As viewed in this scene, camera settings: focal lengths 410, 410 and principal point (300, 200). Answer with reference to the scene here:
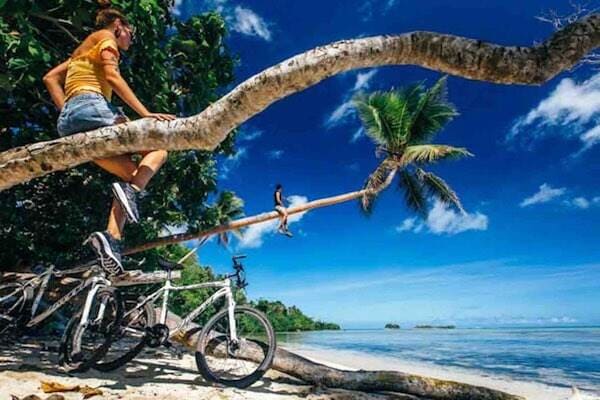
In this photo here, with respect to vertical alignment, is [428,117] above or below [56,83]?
above

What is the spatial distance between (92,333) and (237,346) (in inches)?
64.4

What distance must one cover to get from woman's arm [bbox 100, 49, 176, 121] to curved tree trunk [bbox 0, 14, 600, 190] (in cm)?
35

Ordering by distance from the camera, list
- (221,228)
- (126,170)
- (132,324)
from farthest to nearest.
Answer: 1. (221,228)
2. (132,324)
3. (126,170)

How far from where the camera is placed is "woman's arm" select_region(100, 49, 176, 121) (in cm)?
304

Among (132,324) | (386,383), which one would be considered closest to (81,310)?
(132,324)

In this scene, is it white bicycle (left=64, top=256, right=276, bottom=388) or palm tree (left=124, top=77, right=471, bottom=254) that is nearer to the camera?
white bicycle (left=64, top=256, right=276, bottom=388)

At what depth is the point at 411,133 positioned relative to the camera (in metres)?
17.5

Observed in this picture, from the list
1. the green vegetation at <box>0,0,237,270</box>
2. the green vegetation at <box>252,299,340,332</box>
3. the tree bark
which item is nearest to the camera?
the green vegetation at <box>0,0,237,270</box>

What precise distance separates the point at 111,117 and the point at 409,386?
4728 millimetres

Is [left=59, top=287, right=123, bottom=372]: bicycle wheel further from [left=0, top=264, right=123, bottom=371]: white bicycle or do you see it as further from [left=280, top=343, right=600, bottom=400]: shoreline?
[left=280, top=343, right=600, bottom=400]: shoreline

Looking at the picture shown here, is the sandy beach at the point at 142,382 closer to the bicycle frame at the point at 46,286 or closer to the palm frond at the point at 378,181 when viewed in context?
the bicycle frame at the point at 46,286

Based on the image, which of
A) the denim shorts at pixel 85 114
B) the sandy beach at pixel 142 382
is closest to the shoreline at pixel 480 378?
the sandy beach at pixel 142 382

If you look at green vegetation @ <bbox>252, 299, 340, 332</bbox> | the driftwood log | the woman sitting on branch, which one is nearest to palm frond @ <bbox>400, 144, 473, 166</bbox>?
the driftwood log

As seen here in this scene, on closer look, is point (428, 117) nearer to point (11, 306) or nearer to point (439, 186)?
point (439, 186)
